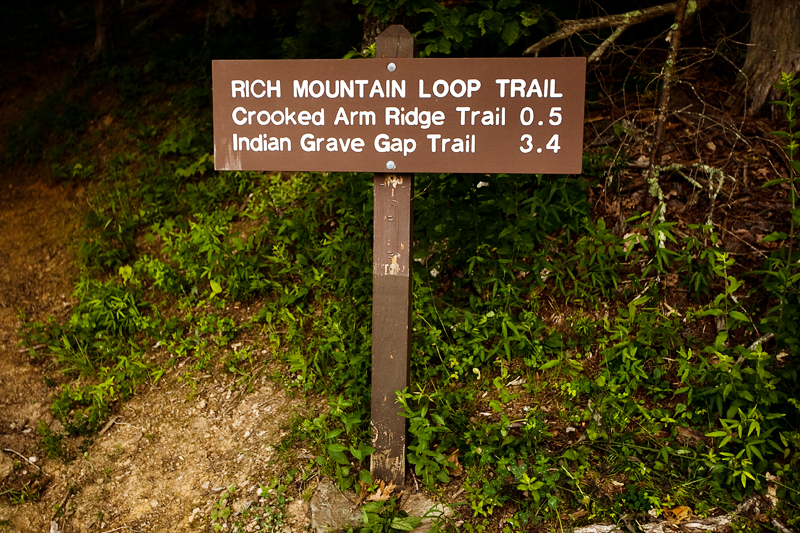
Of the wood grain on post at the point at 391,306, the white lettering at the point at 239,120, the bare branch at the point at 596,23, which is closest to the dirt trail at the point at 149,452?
the wood grain on post at the point at 391,306

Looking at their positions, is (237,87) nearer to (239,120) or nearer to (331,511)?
(239,120)

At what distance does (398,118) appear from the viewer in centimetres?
276

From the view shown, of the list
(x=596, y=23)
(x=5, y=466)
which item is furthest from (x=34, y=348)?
Result: (x=596, y=23)

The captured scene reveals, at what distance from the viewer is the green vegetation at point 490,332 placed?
3.04m

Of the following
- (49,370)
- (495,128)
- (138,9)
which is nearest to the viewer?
(495,128)

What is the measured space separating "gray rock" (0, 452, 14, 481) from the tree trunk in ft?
19.5

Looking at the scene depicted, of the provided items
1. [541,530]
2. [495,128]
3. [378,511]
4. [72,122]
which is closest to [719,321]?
[541,530]

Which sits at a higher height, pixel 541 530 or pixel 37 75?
pixel 37 75

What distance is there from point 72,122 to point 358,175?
190 inches

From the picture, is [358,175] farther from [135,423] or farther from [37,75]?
[37,75]

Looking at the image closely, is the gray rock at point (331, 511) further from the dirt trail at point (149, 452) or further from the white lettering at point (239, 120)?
the white lettering at point (239, 120)

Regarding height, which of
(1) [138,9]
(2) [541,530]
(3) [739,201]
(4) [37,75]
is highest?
(1) [138,9]

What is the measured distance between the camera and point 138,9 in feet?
33.2

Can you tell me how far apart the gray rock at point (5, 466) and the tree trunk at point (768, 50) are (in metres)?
5.93
